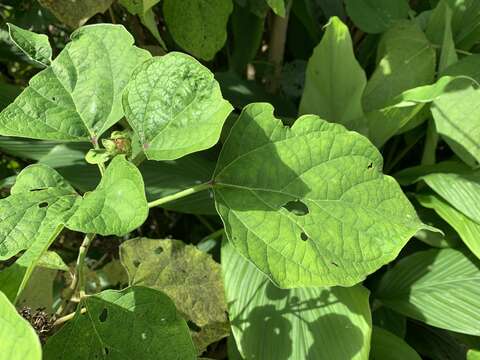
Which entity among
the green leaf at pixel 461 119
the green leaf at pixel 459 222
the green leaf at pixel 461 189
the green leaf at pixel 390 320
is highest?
the green leaf at pixel 461 119

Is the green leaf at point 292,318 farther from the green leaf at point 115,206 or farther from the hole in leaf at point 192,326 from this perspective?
the green leaf at point 115,206

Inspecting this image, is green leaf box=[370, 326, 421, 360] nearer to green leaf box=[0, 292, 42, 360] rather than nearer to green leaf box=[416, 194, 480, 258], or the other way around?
green leaf box=[416, 194, 480, 258]

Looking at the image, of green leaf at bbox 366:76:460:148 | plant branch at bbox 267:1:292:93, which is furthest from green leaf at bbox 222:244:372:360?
plant branch at bbox 267:1:292:93

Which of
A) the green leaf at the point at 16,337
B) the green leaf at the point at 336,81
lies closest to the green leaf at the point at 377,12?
the green leaf at the point at 336,81

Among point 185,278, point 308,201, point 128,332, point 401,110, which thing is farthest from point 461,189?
point 128,332

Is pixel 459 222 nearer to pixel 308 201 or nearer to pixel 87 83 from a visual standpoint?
pixel 308 201

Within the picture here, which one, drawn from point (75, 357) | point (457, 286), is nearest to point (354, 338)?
point (457, 286)
